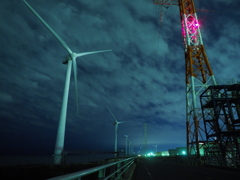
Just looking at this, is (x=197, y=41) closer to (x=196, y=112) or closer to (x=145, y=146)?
(x=196, y=112)

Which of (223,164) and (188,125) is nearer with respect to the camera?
(223,164)

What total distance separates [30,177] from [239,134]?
1795 inches

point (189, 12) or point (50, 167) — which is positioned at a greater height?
point (189, 12)

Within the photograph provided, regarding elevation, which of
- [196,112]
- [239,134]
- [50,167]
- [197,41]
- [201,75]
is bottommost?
[50,167]

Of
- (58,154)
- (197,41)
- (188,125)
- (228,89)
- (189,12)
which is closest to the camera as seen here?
(58,154)

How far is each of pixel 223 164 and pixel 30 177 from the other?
4153cm

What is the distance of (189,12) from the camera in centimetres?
4453

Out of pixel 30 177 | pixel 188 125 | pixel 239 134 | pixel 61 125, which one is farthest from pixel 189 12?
pixel 30 177

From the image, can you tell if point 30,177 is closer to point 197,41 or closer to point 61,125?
point 61,125

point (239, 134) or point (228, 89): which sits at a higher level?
point (228, 89)

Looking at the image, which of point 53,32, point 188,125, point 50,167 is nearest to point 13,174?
point 50,167

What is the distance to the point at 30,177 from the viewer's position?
1526 inches

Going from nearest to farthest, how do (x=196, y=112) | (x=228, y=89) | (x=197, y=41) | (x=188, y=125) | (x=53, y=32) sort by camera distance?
1. (x=53, y=32)
2. (x=228, y=89)
3. (x=196, y=112)
4. (x=188, y=125)
5. (x=197, y=41)

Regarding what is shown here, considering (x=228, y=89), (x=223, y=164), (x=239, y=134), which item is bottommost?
(x=223, y=164)
